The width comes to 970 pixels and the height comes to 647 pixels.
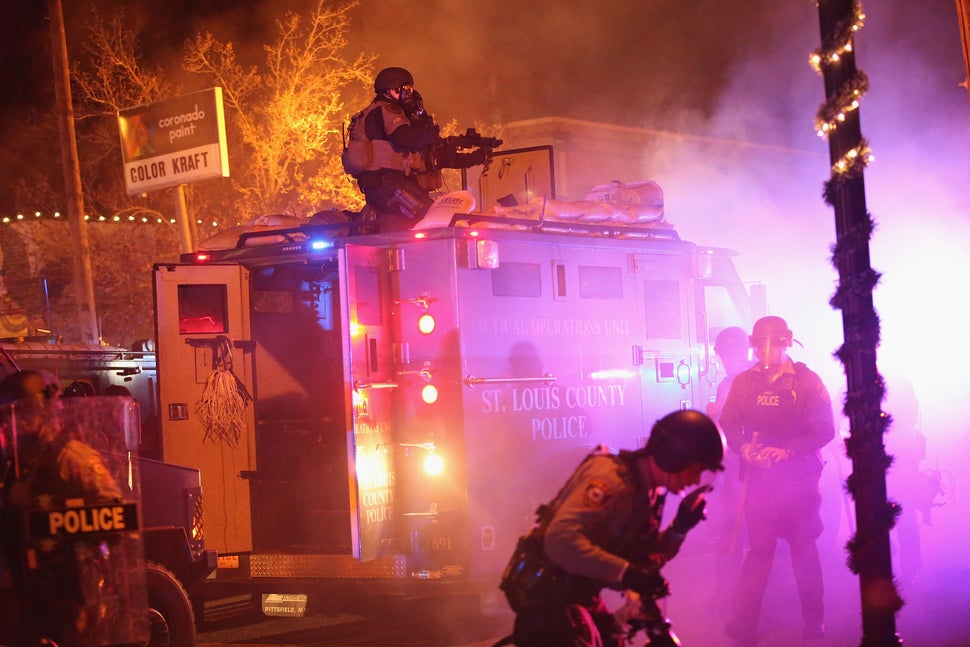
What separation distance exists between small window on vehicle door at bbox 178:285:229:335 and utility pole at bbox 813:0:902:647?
464cm

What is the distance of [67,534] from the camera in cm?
456

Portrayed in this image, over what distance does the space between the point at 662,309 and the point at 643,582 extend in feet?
17.1

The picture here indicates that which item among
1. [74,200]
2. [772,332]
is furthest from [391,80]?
[74,200]

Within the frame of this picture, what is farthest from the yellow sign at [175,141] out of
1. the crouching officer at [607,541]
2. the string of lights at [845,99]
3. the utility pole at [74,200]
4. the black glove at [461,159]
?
the crouching officer at [607,541]

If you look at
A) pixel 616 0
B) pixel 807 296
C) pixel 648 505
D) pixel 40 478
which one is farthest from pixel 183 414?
pixel 616 0

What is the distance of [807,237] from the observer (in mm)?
15188

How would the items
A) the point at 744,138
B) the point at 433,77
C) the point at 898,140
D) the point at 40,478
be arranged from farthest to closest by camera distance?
the point at 433,77 → the point at 744,138 → the point at 898,140 → the point at 40,478

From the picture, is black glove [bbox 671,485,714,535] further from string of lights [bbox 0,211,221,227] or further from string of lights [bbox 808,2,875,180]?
string of lights [bbox 0,211,221,227]

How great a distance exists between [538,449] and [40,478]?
12.8ft

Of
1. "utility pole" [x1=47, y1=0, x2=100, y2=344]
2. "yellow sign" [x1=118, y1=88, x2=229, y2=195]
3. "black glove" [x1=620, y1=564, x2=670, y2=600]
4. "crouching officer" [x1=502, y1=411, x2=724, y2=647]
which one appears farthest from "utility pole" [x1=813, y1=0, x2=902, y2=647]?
"utility pole" [x1=47, y1=0, x2=100, y2=344]

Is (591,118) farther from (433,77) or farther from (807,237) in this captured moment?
(807,237)

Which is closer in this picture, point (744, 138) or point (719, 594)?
point (719, 594)

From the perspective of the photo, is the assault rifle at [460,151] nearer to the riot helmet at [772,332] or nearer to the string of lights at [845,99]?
the riot helmet at [772,332]

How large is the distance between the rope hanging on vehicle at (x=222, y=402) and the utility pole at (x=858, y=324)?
4.65 metres
